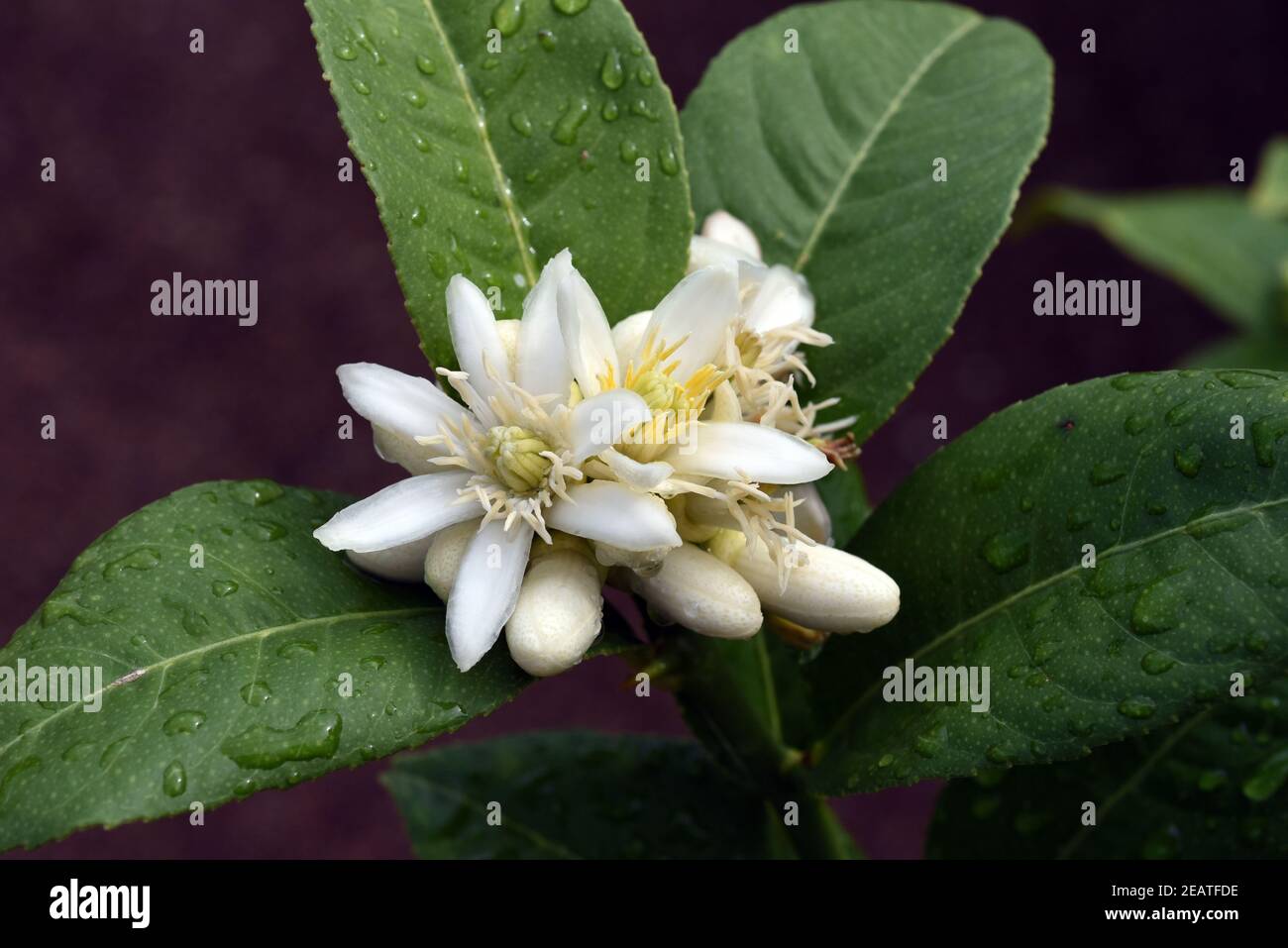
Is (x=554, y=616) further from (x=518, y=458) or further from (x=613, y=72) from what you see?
(x=613, y=72)

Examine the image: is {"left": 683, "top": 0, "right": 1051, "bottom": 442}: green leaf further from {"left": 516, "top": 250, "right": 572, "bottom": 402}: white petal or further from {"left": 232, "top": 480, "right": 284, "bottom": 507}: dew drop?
{"left": 232, "top": 480, "right": 284, "bottom": 507}: dew drop

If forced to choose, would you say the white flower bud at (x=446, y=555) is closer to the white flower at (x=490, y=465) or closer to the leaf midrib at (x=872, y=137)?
the white flower at (x=490, y=465)

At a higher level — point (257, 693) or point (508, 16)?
point (508, 16)

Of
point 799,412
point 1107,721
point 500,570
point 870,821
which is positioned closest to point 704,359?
point 799,412

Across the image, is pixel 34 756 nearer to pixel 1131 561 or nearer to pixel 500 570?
pixel 500 570

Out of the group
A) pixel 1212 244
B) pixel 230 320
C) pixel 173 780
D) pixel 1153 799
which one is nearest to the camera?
pixel 173 780

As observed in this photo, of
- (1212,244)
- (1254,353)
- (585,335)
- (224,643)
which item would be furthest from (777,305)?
(1212,244)

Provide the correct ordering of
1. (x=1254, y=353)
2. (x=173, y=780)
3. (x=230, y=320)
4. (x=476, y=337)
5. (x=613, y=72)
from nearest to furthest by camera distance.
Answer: (x=173, y=780) → (x=476, y=337) → (x=613, y=72) → (x=1254, y=353) → (x=230, y=320)
